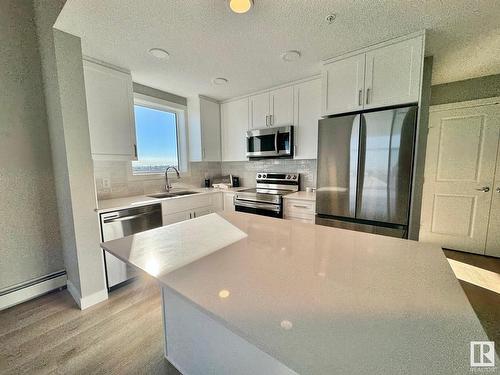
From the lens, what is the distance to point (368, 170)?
203 cm

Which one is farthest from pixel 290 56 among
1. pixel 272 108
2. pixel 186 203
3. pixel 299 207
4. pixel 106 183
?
pixel 106 183

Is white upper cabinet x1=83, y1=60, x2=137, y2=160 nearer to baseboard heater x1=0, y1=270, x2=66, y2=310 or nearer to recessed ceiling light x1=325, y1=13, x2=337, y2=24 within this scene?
baseboard heater x1=0, y1=270, x2=66, y2=310

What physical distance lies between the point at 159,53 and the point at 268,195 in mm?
1935

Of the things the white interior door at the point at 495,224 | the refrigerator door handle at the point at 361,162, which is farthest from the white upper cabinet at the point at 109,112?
the white interior door at the point at 495,224

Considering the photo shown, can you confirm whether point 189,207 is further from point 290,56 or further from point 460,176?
point 460,176

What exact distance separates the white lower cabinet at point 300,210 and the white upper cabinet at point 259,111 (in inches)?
48.3

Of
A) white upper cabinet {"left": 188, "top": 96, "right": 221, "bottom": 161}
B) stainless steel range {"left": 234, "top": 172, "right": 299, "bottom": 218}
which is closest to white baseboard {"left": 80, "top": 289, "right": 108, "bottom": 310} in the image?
stainless steel range {"left": 234, "top": 172, "right": 299, "bottom": 218}

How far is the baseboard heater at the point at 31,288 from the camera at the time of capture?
6.41 feet

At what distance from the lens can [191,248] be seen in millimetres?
1025

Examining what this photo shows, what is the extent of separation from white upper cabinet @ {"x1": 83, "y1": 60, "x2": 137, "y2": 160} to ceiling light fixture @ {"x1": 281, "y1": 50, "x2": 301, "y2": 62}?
1718mm

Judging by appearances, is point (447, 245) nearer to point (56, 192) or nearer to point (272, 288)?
point (272, 288)

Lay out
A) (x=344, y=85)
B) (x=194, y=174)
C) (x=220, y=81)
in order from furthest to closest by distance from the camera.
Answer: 1. (x=194, y=174)
2. (x=220, y=81)
3. (x=344, y=85)

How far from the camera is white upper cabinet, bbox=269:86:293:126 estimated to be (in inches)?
112

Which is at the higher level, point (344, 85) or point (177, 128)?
point (344, 85)
